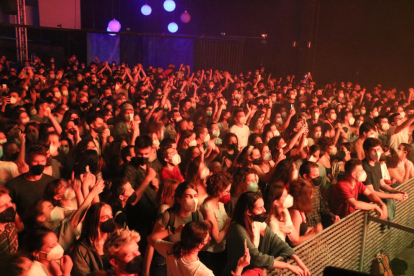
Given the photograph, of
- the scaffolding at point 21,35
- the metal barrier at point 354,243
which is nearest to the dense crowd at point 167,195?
the metal barrier at point 354,243

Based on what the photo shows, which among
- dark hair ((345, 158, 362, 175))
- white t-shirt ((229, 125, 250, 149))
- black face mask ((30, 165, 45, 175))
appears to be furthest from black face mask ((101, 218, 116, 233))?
white t-shirt ((229, 125, 250, 149))

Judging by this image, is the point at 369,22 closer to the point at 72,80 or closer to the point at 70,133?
the point at 72,80

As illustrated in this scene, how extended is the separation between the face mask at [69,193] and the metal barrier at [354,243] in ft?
5.39

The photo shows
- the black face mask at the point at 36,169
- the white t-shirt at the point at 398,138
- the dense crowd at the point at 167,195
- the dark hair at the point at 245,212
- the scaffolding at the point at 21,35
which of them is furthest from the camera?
the scaffolding at the point at 21,35

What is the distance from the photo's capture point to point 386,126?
6.54 meters

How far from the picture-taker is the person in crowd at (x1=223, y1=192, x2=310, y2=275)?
106 inches

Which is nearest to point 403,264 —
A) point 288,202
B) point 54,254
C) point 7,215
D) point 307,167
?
point 307,167

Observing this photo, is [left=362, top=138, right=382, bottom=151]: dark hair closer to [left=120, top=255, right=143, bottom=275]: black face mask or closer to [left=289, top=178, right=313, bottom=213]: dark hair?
[left=289, top=178, right=313, bottom=213]: dark hair

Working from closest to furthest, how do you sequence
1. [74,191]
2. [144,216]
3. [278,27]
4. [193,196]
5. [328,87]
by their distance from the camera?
1. [193,196]
2. [74,191]
3. [144,216]
4. [328,87]
5. [278,27]

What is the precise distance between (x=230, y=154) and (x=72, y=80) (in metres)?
5.91

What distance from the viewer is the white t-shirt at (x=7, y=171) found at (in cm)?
364

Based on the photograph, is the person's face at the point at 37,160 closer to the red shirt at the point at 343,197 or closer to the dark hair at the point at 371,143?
the red shirt at the point at 343,197

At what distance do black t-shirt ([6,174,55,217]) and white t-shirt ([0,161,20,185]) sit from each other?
0.25 meters

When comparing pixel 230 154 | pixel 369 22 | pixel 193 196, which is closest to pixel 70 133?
pixel 230 154
